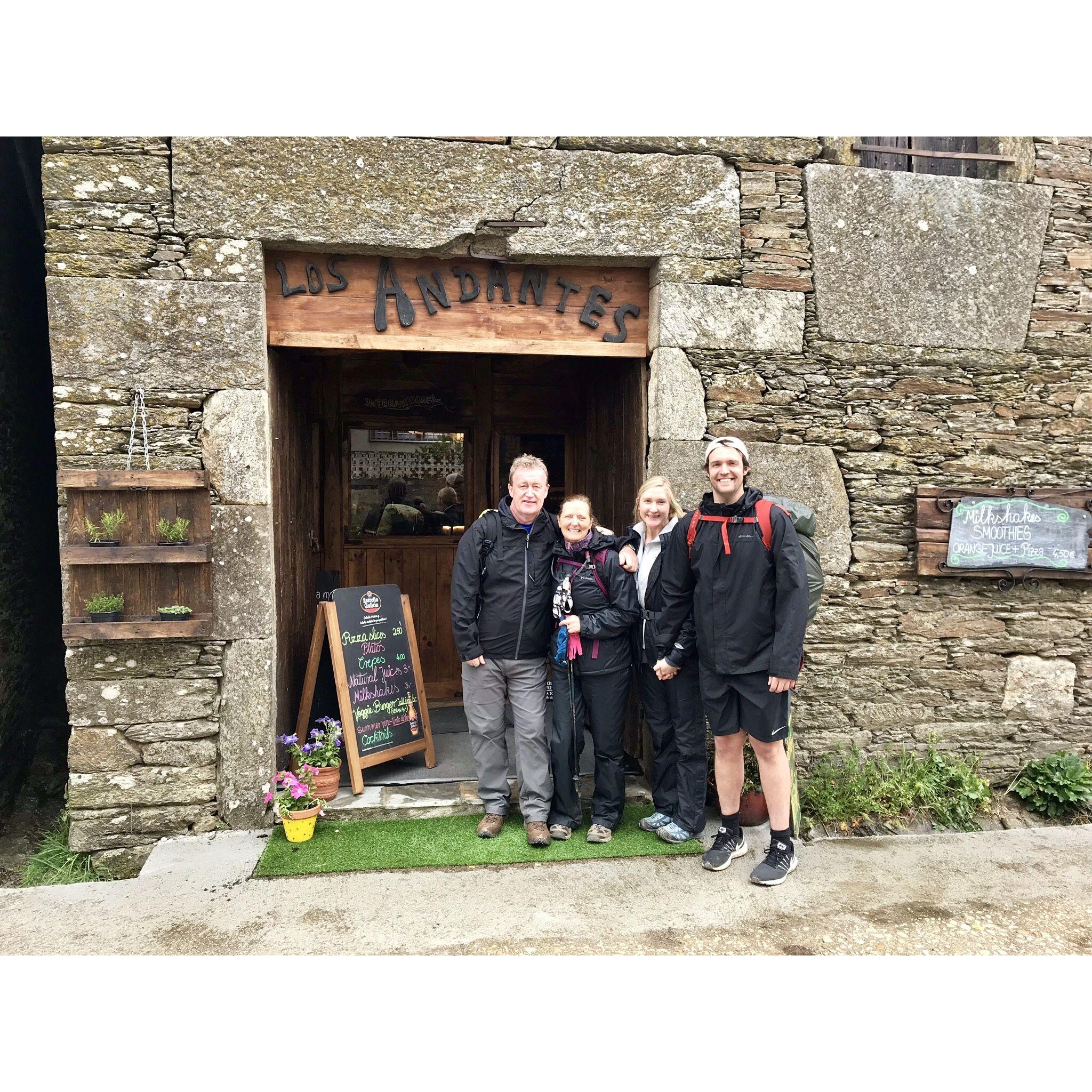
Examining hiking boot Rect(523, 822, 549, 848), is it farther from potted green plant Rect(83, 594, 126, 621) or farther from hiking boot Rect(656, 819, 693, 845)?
potted green plant Rect(83, 594, 126, 621)

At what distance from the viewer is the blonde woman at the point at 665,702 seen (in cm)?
370

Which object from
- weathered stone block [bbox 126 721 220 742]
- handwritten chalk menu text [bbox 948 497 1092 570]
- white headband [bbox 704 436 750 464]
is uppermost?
white headband [bbox 704 436 750 464]

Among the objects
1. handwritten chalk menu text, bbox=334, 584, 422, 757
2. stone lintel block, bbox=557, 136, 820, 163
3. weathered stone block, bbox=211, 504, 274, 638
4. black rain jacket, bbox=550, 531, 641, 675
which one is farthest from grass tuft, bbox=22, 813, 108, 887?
stone lintel block, bbox=557, 136, 820, 163

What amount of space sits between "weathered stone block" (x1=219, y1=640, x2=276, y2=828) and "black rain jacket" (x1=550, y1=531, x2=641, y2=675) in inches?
65.9

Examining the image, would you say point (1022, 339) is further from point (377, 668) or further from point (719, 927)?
point (377, 668)

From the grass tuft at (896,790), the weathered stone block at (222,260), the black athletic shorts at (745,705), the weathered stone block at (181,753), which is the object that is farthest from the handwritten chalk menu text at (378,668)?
the grass tuft at (896,790)

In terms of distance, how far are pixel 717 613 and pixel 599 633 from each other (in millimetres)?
592

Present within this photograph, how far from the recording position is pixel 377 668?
4527 millimetres

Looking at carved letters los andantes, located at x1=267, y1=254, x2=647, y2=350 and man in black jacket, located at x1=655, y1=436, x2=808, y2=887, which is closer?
man in black jacket, located at x1=655, y1=436, x2=808, y2=887

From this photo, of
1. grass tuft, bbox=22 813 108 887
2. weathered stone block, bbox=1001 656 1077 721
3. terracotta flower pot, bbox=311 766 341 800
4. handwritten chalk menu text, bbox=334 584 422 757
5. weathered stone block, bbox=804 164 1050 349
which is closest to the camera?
grass tuft, bbox=22 813 108 887

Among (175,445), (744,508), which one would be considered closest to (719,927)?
(744,508)

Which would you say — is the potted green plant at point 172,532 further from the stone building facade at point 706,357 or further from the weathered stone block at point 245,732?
the weathered stone block at point 245,732

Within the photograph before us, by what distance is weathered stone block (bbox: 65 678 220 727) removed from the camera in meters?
3.77

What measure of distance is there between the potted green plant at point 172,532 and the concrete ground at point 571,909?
5.06 feet
